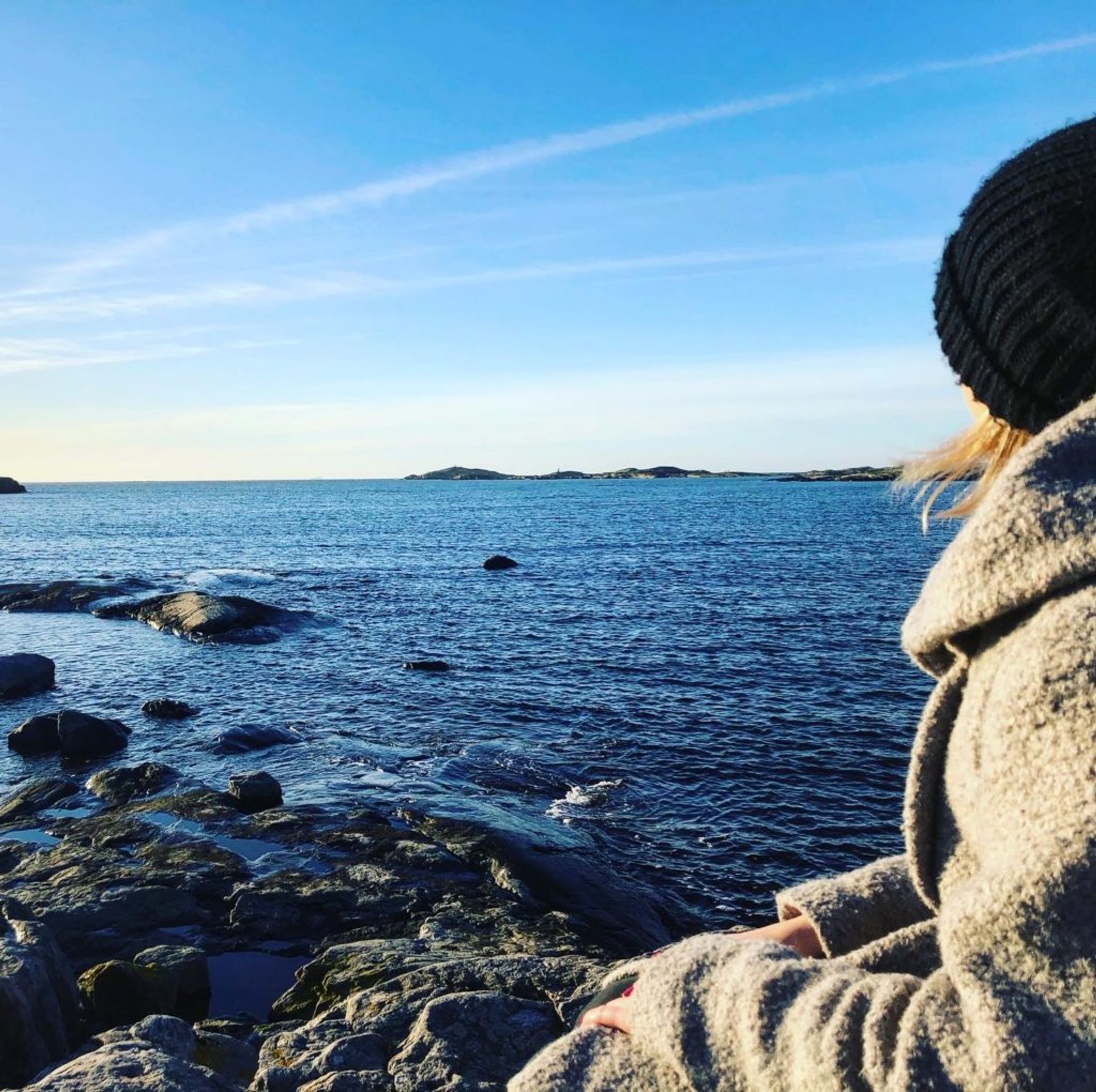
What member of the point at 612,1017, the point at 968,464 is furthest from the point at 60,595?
the point at 968,464

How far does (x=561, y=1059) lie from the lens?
206cm

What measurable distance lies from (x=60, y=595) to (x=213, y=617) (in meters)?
13.5

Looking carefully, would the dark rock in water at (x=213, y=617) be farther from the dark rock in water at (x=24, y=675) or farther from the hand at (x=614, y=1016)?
the hand at (x=614, y=1016)

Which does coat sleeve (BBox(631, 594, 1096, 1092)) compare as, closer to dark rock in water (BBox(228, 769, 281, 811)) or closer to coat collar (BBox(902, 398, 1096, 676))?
coat collar (BBox(902, 398, 1096, 676))

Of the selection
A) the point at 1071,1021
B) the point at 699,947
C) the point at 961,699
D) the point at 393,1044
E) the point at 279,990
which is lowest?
the point at 279,990

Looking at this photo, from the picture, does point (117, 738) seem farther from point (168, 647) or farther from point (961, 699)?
point (961, 699)

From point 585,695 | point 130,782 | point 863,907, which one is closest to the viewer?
point 863,907

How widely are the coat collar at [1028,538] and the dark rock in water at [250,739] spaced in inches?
833

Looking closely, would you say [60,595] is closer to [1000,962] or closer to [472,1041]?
[472,1041]

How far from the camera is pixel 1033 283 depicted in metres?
1.83

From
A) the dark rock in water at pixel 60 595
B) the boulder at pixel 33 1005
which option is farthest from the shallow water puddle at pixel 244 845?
the dark rock in water at pixel 60 595

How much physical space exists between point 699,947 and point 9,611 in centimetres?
4667

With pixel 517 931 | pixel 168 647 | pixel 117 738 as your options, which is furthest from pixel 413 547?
pixel 517 931

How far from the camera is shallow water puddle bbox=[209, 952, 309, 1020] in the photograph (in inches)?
412
